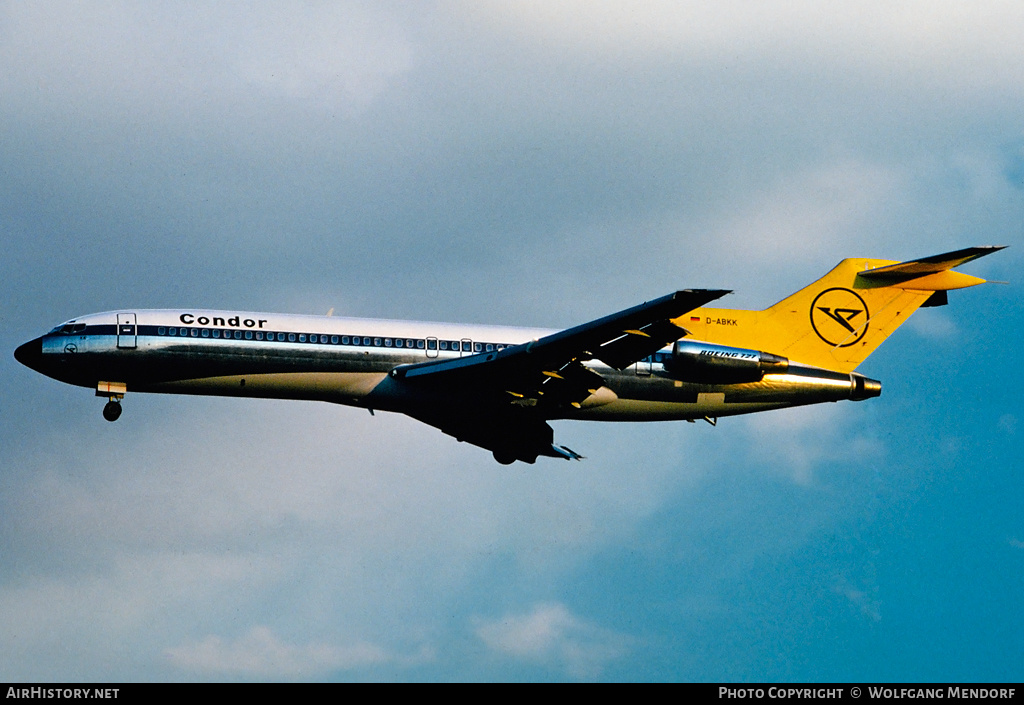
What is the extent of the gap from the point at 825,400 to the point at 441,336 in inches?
485

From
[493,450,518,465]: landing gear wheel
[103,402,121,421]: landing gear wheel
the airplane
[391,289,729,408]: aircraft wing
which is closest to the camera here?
[391,289,729,408]: aircraft wing

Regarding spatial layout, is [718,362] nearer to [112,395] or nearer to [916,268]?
[916,268]

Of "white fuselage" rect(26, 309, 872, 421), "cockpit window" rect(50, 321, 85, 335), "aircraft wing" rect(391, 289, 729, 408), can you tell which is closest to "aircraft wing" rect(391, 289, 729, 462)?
"aircraft wing" rect(391, 289, 729, 408)

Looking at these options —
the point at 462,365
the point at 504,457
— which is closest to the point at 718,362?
the point at 462,365

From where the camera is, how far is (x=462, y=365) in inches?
1415

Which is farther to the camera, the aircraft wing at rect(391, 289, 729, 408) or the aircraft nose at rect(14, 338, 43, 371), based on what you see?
the aircraft nose at rect(14, 338, 43, 371)

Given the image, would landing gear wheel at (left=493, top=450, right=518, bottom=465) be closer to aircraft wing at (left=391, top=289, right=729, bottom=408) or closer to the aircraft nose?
aircraft wing at (left=391, top=289, right=729, bottom=408)

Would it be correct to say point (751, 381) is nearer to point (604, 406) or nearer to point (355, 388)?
point (604, 406)

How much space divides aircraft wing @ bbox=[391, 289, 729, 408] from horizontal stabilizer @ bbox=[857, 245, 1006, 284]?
9891 millimetres

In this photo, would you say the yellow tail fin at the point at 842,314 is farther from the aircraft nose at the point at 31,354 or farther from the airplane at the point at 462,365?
the aircraft nose at the point at 31,354

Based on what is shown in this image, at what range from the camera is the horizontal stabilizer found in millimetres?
37625

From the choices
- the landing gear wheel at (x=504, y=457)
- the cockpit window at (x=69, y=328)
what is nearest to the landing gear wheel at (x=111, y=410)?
the cockpit window at (x=69, y=328)

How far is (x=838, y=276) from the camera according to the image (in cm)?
4097
